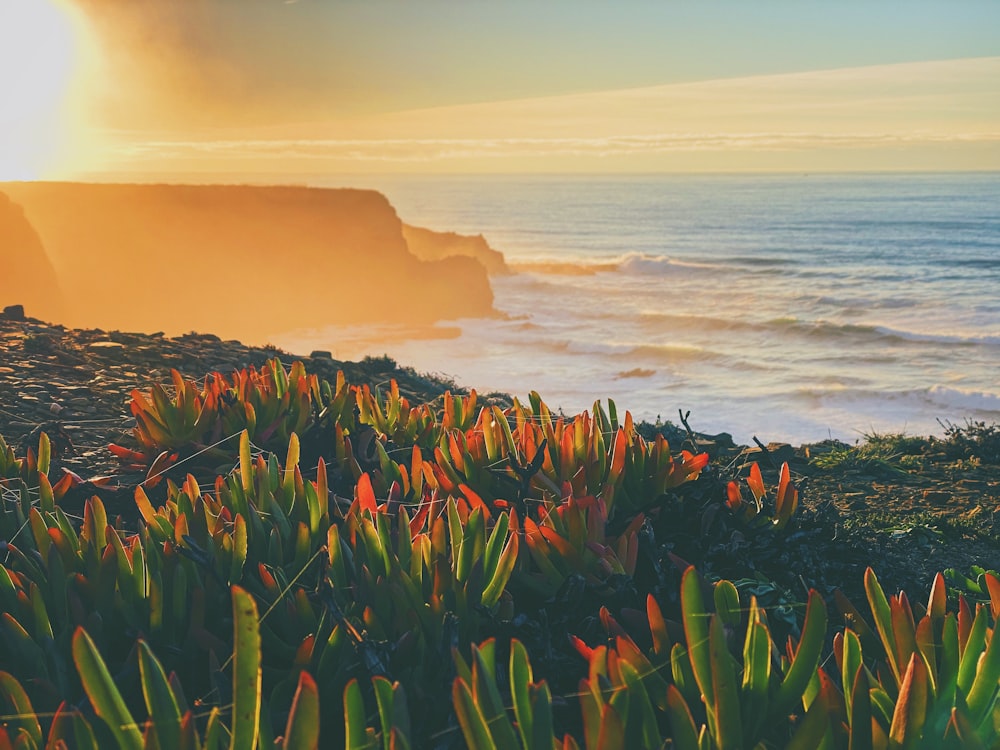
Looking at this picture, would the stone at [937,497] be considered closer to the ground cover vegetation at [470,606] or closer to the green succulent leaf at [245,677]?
the ground cover vegetation at [470,606]

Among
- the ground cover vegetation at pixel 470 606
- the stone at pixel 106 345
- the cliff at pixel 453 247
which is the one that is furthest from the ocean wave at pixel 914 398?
the cliff at pixel 453 247

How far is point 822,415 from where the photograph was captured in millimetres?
22547

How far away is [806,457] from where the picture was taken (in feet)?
17.3

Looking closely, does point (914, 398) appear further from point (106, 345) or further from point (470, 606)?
point (470, 606)

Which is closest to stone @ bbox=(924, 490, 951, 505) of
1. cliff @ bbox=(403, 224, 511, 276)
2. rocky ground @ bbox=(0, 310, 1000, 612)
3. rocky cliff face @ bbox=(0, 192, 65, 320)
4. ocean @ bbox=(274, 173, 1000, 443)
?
rocky ground @ bbox=(0, 310, 1000, 612)

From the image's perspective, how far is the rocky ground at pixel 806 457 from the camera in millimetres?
3381

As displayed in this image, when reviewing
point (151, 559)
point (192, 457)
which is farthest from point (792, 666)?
point (192, 457)

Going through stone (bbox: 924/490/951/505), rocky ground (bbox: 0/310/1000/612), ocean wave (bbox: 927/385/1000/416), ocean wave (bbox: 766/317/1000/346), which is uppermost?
rocky ground (bbox: 0/310/1000/612)

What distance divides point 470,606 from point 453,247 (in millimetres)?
56877

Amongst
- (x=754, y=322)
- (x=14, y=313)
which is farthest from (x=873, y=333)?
(x=14, y=313)

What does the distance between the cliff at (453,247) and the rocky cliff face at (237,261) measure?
23.2 ft

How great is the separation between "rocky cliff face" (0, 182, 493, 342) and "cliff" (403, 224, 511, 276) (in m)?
7.06

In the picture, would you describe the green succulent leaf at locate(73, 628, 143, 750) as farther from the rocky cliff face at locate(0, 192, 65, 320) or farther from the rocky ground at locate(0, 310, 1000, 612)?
the rocky cliff face at locate(0, 192, 65, 320)

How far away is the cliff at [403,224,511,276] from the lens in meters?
55.2
